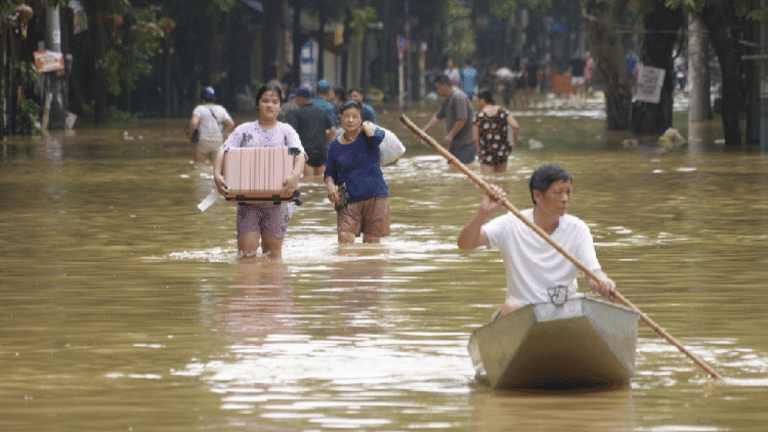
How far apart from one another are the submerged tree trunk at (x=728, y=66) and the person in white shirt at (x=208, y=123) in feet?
30.5

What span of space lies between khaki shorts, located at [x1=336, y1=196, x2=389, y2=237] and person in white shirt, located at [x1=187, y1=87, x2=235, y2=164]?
446 inches

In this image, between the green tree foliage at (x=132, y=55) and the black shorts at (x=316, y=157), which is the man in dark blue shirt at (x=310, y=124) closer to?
the black shorts at (x=316, y=157)

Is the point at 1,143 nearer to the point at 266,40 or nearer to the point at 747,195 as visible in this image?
the point at 747,195

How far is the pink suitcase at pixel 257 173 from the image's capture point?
12.8 metres

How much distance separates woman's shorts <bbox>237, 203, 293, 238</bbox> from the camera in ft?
43.2

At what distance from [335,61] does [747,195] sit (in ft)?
173

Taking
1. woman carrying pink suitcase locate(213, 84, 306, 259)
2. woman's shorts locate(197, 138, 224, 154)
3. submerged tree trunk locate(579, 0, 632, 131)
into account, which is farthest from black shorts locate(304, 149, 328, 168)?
submerged tree trunk locate(579, 0, 632, 131)

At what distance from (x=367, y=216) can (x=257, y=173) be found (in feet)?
5.62

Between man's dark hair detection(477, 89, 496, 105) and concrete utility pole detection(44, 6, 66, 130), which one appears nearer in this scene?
man's dark hair detection(477, 89, 496, 105)

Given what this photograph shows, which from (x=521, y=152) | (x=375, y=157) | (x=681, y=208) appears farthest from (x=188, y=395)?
(x=521, y=152)

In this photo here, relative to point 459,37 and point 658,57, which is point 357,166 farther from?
point 459,37

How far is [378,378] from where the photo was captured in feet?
27.4

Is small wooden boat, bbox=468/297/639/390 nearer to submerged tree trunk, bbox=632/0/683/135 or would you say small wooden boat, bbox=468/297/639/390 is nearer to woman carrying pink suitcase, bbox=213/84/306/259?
woman carrying pink suitcase, bbox=213/84/306/259

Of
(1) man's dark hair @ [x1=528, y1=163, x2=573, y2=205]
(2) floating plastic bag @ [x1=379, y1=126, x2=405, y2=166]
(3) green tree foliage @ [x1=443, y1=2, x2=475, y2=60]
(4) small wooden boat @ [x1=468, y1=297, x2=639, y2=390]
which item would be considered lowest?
(3) green tree foliage @ [x1=443, y1=2, x2=475, y2=60]
